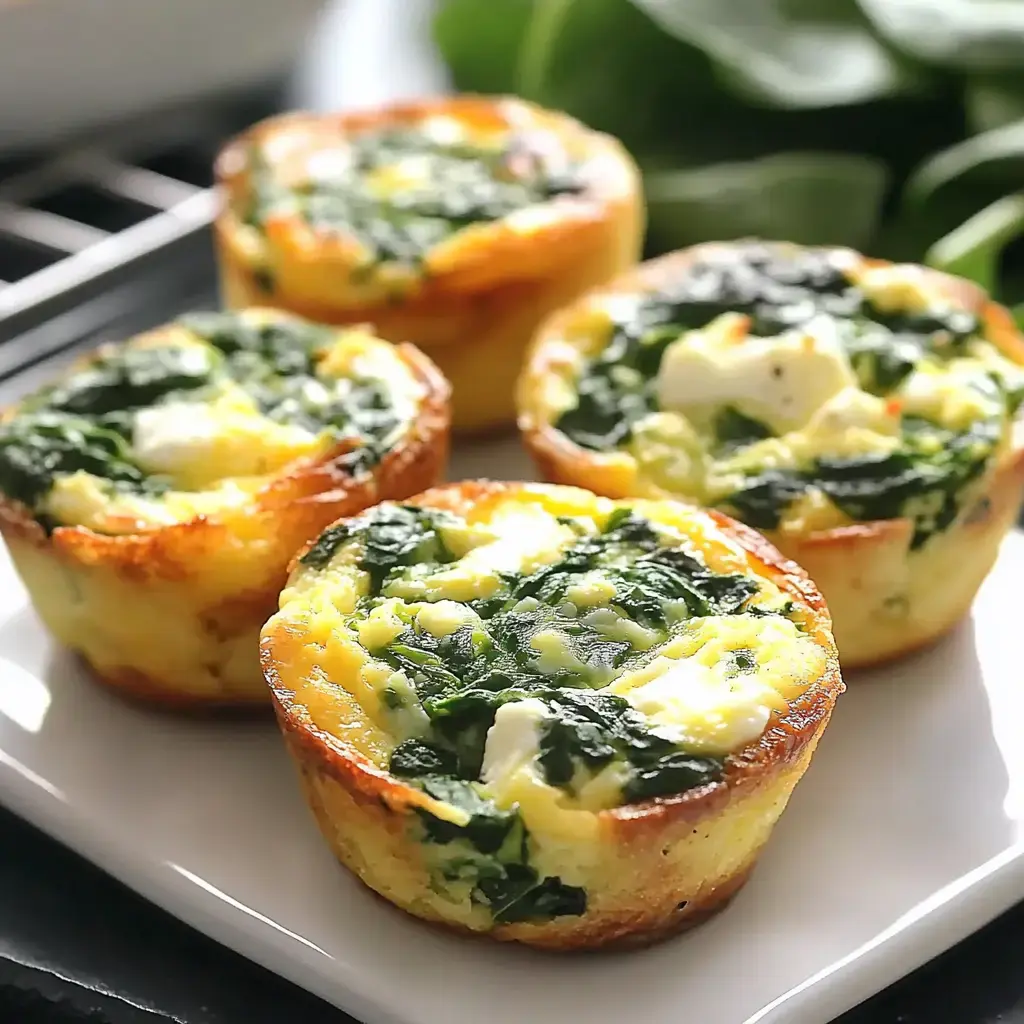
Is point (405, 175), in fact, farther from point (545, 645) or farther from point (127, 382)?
point (545, 645)

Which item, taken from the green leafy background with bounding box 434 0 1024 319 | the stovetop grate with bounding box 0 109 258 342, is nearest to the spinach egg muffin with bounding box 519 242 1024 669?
the green leafy background with bounding box 434 0 1024 319

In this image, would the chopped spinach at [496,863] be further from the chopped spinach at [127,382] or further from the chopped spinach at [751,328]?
the chopped spinach at [127,382]

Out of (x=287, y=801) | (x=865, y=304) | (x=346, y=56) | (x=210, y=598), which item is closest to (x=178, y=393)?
(x=210, y=598)

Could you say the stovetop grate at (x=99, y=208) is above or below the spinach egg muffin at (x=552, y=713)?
below

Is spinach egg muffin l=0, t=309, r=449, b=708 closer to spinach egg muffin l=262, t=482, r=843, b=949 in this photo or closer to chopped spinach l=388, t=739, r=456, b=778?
spinach egg muffin l=262, t=482, r=843, b=949

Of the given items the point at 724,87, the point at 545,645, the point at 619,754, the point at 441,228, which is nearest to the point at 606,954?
the point at 619,754

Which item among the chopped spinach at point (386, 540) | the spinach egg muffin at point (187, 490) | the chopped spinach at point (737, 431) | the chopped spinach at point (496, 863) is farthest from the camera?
the chopped spinach at point (737, 431)

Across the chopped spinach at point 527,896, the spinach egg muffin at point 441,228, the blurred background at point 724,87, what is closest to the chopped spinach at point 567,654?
the chopped spinach at point 527,896

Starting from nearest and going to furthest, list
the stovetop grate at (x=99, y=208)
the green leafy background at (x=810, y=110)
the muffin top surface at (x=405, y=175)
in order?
the muffin top surface at (x=405, y=175) < the stovetop grate at (x=99, y=208) < the green leafy background at (x=810, y=110)
